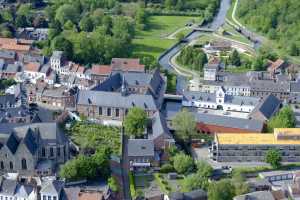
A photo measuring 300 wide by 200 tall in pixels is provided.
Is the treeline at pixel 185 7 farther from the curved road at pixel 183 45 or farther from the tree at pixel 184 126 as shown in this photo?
the tree at pixel 184 126

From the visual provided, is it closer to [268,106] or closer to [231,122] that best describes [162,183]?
[231,122]

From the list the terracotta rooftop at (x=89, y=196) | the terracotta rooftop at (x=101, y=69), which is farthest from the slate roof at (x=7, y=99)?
the terracotta rooftop at (x=89, y=196)

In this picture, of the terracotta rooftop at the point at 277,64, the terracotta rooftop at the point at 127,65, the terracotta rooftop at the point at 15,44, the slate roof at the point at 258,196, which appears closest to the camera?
the slate roof at the point at 258,196

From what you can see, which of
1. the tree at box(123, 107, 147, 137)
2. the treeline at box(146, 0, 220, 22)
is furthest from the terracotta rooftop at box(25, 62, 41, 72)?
the treeline at box(146, 0, 220, 22)

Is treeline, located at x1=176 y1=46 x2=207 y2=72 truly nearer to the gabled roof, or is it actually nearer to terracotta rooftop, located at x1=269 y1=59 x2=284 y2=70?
terracotta rooftop, located at x1=269 y1=59 x2=284 y2=70

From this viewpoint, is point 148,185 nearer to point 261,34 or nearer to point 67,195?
point 67,195
